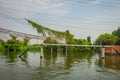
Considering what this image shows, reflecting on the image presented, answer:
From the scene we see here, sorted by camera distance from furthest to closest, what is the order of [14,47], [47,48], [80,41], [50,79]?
[80,41]
[47,48]
[14,47]
[50,79]

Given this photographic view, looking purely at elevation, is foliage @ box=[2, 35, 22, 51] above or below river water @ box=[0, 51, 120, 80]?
above

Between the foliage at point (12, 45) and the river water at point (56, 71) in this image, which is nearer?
the river water at point (56, 71)

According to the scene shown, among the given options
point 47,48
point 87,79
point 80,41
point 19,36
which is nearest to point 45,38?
point 47,48

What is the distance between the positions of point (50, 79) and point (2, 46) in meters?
58.5

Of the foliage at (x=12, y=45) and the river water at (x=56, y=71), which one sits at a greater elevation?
the foliage at (x=12, y=45)

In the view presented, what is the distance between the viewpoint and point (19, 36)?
270 feet

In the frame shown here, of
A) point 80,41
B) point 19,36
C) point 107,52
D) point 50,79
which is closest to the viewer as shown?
point 50,79

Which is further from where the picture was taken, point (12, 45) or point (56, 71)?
point (12, 45)

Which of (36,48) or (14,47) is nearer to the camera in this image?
(14,47)

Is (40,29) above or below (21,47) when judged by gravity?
above

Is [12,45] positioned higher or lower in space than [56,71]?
higher

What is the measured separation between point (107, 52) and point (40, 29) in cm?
3267

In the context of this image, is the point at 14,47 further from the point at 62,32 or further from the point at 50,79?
the point at 50,79

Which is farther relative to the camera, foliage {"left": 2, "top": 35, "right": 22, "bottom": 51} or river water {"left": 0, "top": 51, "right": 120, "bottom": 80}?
foliage {"left": 2, "top": 35, "right": 22, "bottom": 51}
